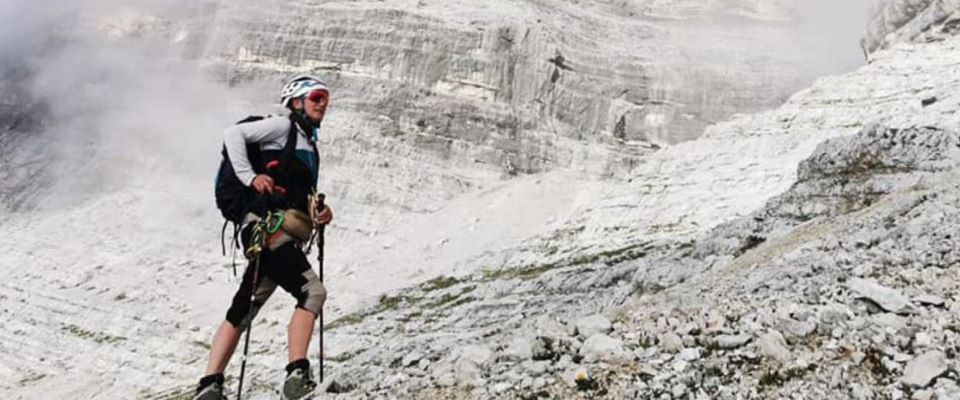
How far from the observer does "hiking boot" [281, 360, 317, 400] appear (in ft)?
29.8

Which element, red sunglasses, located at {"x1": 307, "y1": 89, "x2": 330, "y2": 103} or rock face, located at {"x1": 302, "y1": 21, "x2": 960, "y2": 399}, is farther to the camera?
red sunglasses, located at {"x1": 307, "y1": 89, "x2": 330, "y2": 103}

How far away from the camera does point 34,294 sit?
211 ft

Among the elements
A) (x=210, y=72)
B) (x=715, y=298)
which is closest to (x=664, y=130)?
(x=210, y=72)

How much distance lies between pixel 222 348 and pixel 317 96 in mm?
2691

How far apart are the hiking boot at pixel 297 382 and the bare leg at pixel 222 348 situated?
64cm

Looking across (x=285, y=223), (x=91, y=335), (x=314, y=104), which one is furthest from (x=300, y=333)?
(x=91, y=335)

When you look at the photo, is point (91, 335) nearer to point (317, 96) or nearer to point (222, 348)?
point (222, 348)

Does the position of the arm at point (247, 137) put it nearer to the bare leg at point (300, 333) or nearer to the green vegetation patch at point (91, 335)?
the bare leg at point (300, 333)

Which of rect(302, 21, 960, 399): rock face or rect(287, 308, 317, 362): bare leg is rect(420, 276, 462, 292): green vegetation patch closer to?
rect(302, 21, 960, 399): rock face

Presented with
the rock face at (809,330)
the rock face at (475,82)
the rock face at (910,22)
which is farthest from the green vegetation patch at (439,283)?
the rock face at (910,22)

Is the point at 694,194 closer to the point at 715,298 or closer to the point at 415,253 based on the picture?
the point at 415,253

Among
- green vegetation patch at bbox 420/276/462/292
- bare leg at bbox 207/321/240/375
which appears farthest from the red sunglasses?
green vegetation patch at bbox 420/276/462/292

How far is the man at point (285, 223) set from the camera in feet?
30.0

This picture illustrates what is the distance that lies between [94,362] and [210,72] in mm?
48924
